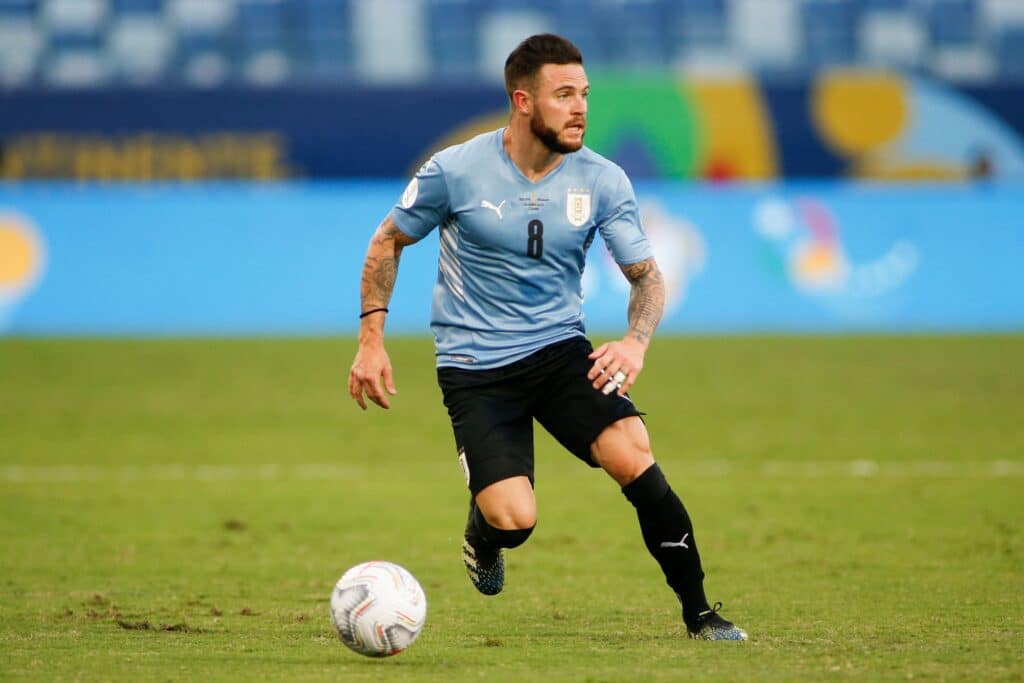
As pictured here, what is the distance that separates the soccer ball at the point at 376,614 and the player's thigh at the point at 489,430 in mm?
777

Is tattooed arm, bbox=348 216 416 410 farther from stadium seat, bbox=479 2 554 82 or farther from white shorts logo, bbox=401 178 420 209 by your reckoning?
stadium seat, bbox=479 2 554 82

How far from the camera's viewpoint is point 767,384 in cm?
1791

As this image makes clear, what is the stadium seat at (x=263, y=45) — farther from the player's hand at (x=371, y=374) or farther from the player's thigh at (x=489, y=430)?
the player's hand at (x=371, y=374)

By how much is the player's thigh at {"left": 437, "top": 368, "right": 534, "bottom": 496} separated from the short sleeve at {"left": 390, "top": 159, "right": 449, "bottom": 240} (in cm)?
62

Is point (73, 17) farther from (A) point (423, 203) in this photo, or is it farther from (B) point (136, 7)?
(A) point (423, 203)

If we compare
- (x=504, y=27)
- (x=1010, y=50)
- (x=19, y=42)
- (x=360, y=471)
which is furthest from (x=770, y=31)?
(x=360, y=471)

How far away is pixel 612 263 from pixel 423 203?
15833 mm

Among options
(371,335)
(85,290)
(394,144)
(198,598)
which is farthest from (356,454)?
(394,144)

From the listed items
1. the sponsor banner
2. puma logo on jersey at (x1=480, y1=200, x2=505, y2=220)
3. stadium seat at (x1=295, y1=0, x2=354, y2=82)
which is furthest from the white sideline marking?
stadium seat at (x1=295, y1=0, x2=354, y2=82)

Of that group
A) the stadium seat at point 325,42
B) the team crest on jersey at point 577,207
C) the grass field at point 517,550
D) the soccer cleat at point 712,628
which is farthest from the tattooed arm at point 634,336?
the stadium seat at point 325,42

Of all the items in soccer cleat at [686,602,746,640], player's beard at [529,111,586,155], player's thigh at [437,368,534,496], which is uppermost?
player's beard at [529,111,586,155]

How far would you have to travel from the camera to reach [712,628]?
6332mm

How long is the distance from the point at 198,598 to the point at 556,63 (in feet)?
9.78

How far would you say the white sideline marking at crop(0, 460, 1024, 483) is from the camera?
39.4ft
